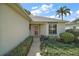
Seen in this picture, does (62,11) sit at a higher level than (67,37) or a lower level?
higher

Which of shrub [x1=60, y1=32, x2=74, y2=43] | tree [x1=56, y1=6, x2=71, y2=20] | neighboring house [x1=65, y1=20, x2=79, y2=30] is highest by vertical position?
tree [x1=56, y1=6, x2=71, y2=20]

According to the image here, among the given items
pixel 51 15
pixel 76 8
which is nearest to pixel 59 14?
pixel 51 15

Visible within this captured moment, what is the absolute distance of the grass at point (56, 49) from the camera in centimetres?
992

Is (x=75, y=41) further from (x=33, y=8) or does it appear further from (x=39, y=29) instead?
(x=39, y=29)

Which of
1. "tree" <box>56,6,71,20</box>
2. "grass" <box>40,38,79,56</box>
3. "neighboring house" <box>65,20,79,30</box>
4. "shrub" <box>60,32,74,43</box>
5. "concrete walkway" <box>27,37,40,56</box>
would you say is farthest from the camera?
"shrub" <box>60,32,74,43</box>

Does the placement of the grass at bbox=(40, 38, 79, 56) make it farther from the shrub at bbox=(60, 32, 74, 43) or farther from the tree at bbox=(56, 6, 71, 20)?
the tree at bbox=(56, 6, 71, 20)

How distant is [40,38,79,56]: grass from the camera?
9.92 m

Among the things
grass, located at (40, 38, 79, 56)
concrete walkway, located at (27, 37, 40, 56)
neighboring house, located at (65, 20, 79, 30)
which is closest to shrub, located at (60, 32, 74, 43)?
neighboring house, located at (65, 20, 79, 30)

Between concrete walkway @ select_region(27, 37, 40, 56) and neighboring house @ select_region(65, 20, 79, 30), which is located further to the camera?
→ neighboring house @ select_region(65, 20, 79, 30)

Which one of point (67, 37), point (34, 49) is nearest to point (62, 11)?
point (67, 37)

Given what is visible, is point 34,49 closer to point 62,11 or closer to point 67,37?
point 67,37

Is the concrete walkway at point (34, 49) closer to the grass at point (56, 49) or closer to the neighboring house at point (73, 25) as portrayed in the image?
the grass at point (56, 49)

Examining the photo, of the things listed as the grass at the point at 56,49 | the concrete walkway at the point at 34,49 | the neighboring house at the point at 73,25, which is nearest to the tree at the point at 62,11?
the neighboring house at the point at 73,25

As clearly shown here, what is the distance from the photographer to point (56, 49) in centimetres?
1102
